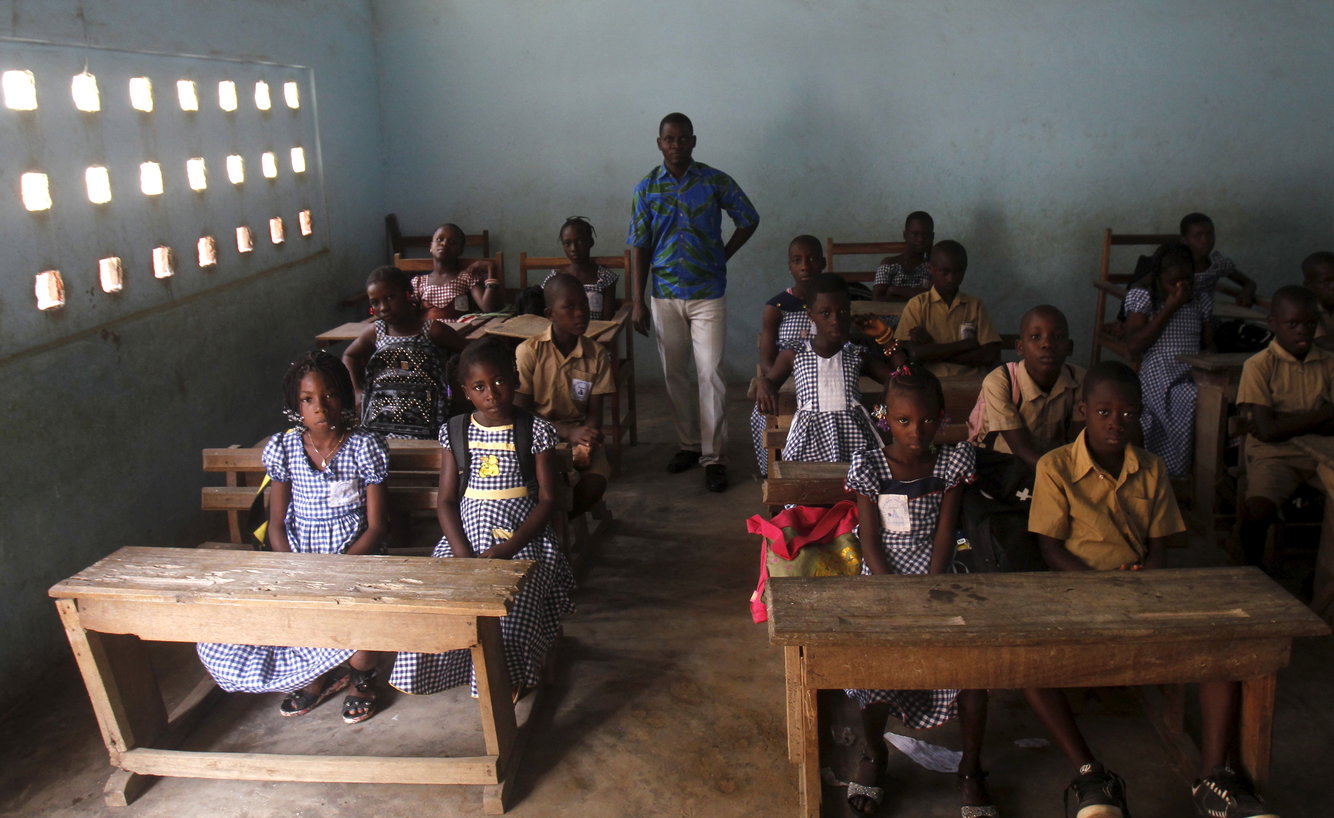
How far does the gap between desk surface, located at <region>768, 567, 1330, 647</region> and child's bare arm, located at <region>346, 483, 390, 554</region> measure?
1.28m

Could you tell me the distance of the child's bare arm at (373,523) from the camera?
2975mm

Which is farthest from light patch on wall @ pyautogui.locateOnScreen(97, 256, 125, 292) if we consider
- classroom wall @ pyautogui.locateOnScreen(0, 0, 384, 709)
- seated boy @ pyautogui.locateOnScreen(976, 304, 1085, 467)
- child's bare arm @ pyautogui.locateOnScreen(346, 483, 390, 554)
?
seated boy @ pyautogui.locateOnScreen(976, 304, 1085, 467)

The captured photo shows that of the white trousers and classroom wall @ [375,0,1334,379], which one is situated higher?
classroom wall @ [375,0,1334,379]

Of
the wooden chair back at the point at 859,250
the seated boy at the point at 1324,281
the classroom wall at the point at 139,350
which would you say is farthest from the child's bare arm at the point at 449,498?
the seated boy at the point at 1324,281

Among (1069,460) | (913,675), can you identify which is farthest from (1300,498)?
(913,675)

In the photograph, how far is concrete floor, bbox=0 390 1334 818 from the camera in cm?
250

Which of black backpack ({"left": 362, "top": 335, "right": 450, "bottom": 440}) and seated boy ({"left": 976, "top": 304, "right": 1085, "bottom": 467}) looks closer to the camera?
seated boy ({"left": 976, "top": 304, "right": 1085, "bottom": 467})

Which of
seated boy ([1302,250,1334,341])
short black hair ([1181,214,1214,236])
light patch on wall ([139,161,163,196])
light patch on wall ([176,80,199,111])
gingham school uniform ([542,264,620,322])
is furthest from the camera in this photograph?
short black hair ([1181,214,1214,236])

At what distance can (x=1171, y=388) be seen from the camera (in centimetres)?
442

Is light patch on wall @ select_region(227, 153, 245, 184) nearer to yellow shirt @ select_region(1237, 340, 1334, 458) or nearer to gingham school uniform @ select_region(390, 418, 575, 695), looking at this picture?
gingham school uniform @ select_region(390, 418, 575, 695)

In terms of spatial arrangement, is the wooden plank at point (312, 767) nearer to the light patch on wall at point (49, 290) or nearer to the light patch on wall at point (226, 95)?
the light patch on wall at point (49, 290)

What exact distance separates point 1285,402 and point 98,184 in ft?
13.7

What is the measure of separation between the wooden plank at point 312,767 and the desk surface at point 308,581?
0.43m

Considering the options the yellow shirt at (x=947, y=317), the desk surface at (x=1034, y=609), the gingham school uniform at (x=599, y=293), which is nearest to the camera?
the desk surface at (x=1034, y=609)
